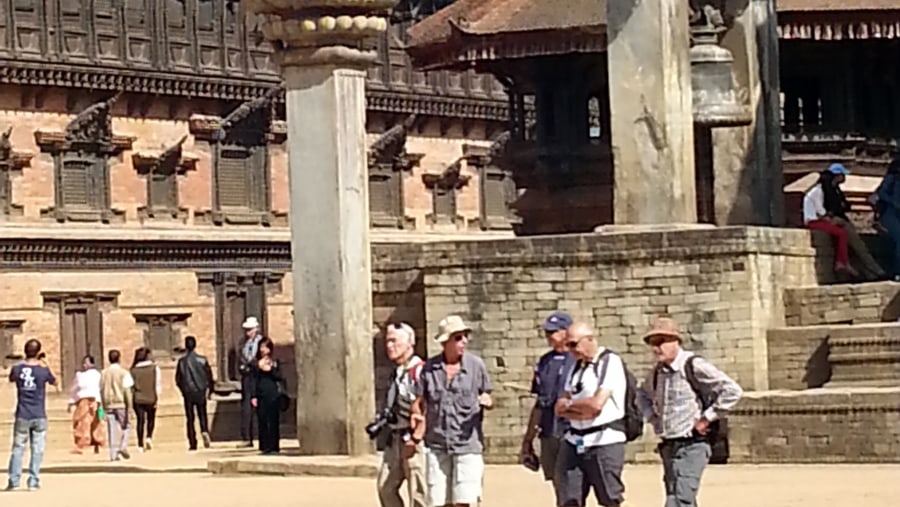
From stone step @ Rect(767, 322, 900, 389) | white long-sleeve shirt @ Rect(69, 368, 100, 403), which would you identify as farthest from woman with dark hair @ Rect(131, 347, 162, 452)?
stone step @ Rect(767, 322, 900, 389)

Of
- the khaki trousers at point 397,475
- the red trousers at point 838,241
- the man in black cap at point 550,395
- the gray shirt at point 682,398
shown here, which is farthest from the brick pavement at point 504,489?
the gray shirt at point 682,398

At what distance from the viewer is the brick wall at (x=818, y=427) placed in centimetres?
2111

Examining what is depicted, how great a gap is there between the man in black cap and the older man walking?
85 centimetres

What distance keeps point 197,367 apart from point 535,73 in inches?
212

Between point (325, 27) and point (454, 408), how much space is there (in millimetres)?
8073

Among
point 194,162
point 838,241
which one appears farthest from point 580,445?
point 194,162

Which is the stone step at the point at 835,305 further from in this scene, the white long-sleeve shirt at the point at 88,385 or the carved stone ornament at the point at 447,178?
the carved stone ornament at the point at 447,178

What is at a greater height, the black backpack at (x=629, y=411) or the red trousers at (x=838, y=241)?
the red trousers at (x=838, y=241)

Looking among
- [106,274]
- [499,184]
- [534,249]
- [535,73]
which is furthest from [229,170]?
[534,249]

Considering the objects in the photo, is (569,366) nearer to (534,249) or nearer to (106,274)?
(534,249)

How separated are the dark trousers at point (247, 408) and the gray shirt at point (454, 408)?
43.0 ft

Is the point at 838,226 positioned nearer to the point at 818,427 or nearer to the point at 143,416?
the point at 818,427

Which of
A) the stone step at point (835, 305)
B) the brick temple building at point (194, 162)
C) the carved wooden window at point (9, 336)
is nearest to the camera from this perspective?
the stone step at point (835, 305)

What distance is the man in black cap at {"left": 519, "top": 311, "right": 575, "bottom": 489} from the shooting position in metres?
14.9
